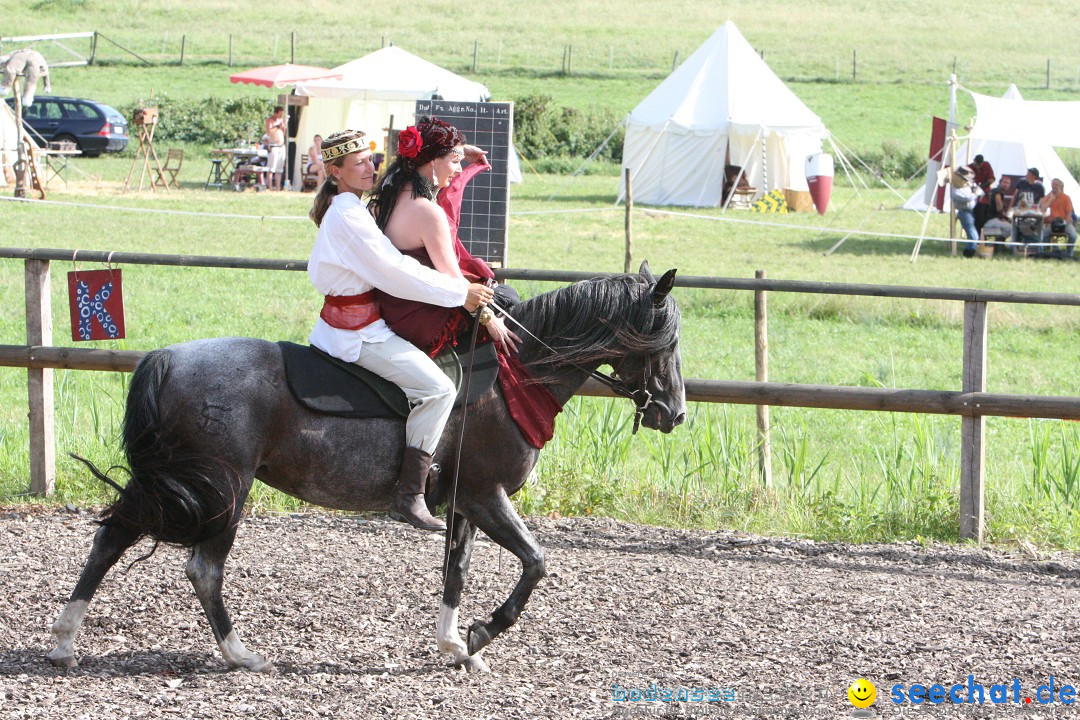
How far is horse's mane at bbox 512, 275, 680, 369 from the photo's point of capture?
4.55 meters

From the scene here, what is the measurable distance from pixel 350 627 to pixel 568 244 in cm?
1540

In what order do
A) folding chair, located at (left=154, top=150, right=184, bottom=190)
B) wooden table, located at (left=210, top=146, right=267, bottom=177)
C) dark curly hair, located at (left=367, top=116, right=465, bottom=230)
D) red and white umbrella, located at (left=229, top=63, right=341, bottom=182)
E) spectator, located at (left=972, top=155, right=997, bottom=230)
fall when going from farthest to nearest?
red and white umbrella, located at (left=229, top=63, right=341, bottom=182) < wooden table, located at (left=210, top=146, right=267, bottom=177) < folding chair, located at (left=154, top=150, right=184, bottom=190) < spectator, located at (left=972, top=155, right=997, bottom=230) < dark curly hair, located at (left=367, top=116, right=465, bottom=230)

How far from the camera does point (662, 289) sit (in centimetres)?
450

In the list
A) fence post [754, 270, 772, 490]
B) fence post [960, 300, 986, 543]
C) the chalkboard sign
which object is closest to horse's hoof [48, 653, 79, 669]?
fence post [754, 270, 772, 490]

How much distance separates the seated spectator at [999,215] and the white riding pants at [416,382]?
60.2ft

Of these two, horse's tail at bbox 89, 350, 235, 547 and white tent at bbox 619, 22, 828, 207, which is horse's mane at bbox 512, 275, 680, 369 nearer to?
horse's tail at bbox 89, 350, 235, 547

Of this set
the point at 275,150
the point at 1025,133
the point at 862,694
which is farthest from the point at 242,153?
the point at 862,694

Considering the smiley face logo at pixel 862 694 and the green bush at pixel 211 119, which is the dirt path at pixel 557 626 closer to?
the smiley face logo at pixel 862 694

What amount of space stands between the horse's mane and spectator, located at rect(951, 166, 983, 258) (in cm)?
1663

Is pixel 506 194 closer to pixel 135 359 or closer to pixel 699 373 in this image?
pixel 135 359

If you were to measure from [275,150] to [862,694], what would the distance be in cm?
2467

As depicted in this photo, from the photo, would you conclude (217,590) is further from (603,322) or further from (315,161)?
(315,161)

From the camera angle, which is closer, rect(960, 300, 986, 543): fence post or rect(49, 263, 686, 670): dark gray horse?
rect(49, 263, 686, 670): dark gray horse

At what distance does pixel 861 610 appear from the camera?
5395 mm
